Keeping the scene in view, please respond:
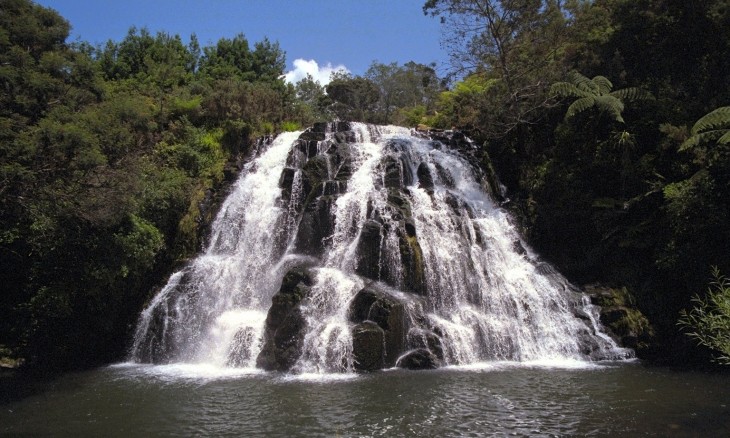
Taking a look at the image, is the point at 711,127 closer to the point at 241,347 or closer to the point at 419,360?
the point at 419,360

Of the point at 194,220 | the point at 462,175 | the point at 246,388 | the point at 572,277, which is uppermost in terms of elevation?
the point at 462,175

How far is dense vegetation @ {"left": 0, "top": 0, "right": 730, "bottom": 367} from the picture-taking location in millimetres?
12529

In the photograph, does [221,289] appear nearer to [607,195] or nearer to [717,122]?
[607,195]

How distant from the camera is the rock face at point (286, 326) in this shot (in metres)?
12.6

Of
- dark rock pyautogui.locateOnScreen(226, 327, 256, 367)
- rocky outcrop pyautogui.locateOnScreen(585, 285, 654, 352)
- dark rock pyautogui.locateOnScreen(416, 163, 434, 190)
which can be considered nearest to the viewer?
dark rock pyautogui.locateOnScreen(226, 327, 256, 367)

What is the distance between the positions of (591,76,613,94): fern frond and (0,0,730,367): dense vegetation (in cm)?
6

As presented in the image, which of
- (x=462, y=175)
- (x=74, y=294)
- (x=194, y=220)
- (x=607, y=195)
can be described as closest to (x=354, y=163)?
(x=462, y=175)

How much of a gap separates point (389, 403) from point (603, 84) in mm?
13968

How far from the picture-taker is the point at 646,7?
59.2 feet

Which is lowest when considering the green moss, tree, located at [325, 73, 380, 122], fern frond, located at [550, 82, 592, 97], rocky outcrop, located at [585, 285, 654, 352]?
rocky outcrop, located at [585, 285, 654, 352]

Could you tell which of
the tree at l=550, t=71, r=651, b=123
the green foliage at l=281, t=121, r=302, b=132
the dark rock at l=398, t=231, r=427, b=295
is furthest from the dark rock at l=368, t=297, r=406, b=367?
the green foliage at l=281, t=121, r=302, b=132

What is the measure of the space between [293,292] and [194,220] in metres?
6.75

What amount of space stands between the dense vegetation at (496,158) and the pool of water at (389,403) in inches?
73.8

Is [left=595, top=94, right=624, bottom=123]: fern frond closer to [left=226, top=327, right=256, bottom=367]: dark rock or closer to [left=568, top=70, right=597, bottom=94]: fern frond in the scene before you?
[left=568, top=70, right=597, bottom=94]: fern frond
